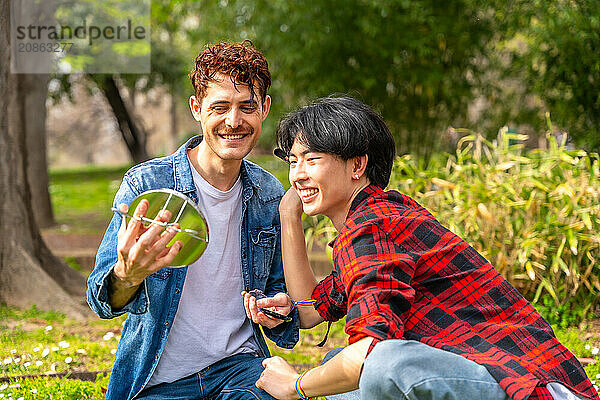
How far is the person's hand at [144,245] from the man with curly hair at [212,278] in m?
0.34

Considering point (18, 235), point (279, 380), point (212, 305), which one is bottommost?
point (18, 235)

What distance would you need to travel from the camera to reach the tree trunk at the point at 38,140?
6709 mm

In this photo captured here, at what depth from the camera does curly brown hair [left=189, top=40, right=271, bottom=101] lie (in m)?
2.43

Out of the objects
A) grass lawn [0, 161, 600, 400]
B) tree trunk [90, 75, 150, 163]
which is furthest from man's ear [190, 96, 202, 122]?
tree trunk [90, 75, 150, 163]

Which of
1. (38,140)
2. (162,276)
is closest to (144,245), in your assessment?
(162,276)

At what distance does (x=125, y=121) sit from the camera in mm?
16125

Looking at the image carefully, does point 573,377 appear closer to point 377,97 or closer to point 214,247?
point 214,247

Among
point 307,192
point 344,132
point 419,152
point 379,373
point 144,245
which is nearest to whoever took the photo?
point 379,373

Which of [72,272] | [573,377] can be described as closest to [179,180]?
[573,377]

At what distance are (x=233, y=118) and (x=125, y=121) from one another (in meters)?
14.3

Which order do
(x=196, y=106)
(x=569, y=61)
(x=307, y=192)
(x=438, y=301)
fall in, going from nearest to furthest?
(x=438, y=301), (x=307, y=192), (x=196, y=106), (x=569, y=61)

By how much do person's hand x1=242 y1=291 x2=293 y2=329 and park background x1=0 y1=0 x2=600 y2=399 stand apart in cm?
83

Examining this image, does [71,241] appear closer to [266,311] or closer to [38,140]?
[38,140]

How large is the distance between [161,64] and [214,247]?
1475 cm
